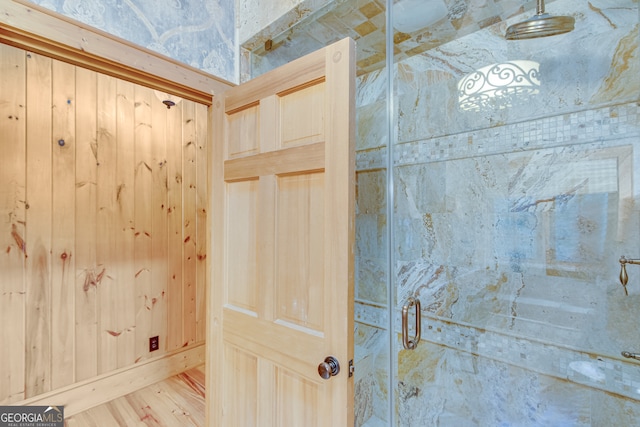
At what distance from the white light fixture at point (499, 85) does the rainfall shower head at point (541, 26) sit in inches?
4.6

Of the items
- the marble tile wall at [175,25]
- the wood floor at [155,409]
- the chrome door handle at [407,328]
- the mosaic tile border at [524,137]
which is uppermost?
the marble tile wall at [175,25]

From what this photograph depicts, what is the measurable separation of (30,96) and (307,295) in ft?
7.42

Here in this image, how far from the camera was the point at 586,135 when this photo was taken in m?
1.28

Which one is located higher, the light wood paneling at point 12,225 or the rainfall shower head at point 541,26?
the rainfall shower head at point 541,26

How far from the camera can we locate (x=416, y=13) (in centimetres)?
155

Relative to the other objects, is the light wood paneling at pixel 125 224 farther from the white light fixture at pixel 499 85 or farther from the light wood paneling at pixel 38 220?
the white light fixture at pixel 499 85

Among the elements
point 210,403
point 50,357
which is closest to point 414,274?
point 210,403

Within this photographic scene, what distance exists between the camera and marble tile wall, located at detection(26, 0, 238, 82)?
3.57ft

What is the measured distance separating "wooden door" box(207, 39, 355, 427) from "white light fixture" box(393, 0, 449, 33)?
0.75 m

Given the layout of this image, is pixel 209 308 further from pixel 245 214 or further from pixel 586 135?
pixel 586 135

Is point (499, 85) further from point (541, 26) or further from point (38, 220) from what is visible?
point (38, 220)

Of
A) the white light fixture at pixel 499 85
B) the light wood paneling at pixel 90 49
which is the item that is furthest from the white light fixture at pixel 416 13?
the light wood paneling at pixel 90 49

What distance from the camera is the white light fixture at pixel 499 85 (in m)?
1.42

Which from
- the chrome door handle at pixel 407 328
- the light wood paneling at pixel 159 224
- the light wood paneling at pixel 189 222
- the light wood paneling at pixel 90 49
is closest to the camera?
the light wood paneling at pixel 90 49
